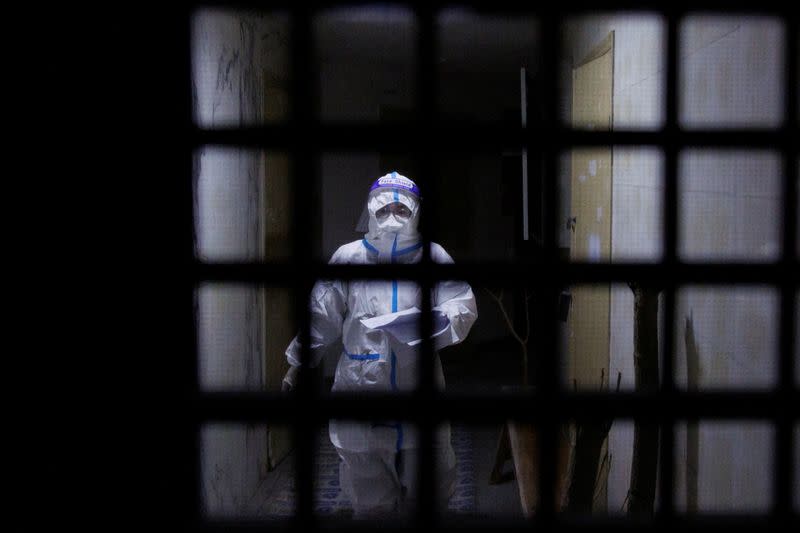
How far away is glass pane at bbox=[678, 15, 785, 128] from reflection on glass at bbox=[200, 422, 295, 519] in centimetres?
153

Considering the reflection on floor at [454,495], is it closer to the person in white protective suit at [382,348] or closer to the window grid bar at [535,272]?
the person in white protective suit at [382,348]

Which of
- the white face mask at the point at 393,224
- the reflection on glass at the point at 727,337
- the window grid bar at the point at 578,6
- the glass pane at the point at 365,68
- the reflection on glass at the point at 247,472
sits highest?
the glass pane at the point at 365,68

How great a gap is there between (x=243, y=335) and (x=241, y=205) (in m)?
0.50

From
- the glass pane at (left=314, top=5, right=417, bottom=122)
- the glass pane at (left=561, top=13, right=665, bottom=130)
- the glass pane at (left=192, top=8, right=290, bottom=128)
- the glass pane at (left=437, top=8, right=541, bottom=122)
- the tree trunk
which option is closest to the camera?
the tree trunk

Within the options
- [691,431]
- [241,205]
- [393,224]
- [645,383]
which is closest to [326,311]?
[393,224]

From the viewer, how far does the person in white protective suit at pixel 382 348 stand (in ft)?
9.78

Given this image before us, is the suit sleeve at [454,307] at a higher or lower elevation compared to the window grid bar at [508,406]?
lower

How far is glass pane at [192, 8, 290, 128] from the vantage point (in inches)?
101

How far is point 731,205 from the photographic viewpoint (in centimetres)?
156

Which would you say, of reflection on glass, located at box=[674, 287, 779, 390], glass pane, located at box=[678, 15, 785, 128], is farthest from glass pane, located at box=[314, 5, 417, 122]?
reflection on glass, located at box=[674, 287, 779, 390]

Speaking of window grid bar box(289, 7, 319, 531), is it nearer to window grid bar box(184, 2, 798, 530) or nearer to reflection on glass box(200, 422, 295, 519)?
window grid bar box(184, 2, 798, 530)

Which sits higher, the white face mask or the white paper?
the white face mask

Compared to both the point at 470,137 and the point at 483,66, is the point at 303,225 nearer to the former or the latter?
the point at 470,137

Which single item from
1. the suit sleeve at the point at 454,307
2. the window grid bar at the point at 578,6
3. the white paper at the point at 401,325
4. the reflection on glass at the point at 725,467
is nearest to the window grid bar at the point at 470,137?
the window grid bar at the point at 578,6
